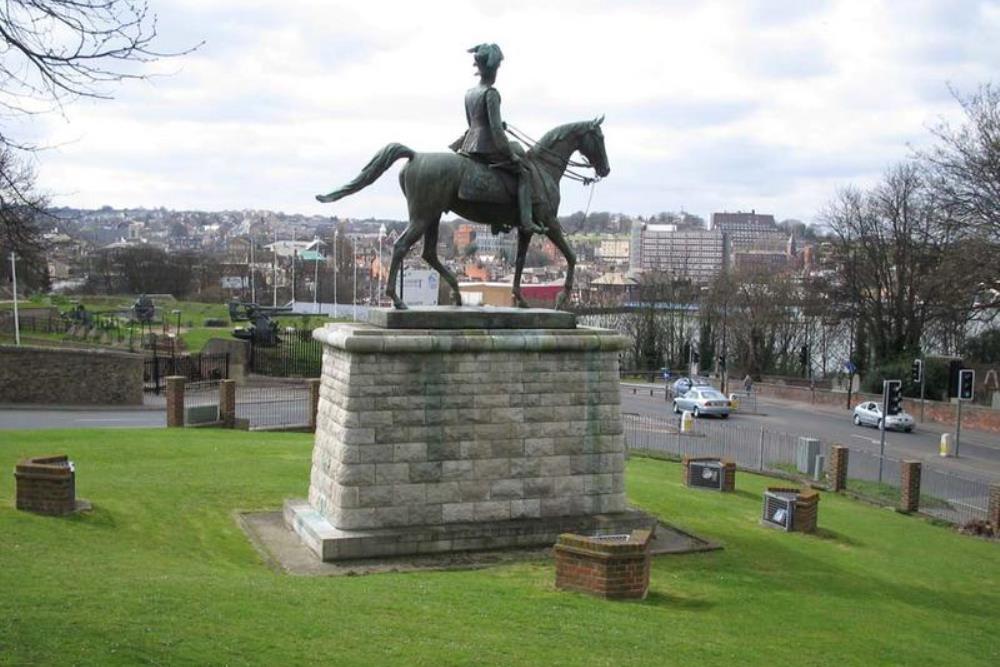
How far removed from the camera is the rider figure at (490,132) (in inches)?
508

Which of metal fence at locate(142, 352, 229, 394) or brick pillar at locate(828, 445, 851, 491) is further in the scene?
metal fence at locate(142, 352, 229, 394)

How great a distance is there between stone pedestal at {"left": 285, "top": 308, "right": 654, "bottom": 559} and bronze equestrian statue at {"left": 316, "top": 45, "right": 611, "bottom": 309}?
1157 mm

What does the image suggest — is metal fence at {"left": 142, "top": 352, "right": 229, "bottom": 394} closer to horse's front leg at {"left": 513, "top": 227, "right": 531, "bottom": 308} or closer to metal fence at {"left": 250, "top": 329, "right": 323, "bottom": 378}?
metal fence at {"left": 250, "top": 329, "right": 323, "bottom": 378}

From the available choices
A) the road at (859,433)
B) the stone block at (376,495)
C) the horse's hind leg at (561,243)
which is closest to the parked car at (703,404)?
the road at (859,433)

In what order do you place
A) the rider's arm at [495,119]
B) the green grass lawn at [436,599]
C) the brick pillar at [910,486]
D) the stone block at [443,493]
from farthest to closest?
the brick pillar at [910,486]
the rider's arm at [495,119]
the stone block at [443,493]
the green grass lawn at [436,599]

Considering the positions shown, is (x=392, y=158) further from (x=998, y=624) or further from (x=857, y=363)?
(x=857, y=363)

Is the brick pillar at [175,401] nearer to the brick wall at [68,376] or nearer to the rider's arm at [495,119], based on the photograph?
the brick wall at [68,376]

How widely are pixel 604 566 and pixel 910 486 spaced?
12524 mm

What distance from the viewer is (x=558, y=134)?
1387 cm

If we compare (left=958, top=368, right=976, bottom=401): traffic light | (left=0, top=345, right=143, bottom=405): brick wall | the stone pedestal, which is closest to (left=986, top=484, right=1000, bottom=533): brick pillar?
the stone pedestal

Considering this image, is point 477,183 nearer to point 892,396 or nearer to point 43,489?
point 43,489

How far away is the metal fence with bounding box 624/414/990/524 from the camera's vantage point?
21844 mm

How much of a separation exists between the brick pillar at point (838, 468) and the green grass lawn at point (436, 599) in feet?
17.3

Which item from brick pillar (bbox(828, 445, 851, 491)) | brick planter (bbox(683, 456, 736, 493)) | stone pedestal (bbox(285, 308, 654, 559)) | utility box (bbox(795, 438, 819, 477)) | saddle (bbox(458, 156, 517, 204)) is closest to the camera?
stone pedestal (bbox(285, 308, 654, 559))
